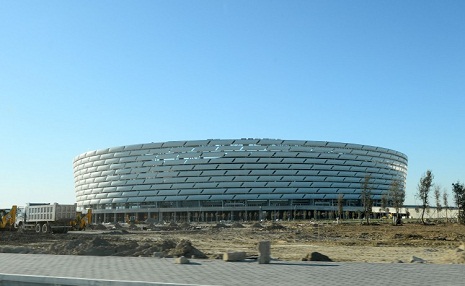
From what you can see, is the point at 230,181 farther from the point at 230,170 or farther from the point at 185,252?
the point at 185,252

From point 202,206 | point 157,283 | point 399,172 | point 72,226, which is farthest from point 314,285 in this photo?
point 399,172

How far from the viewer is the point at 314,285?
895cm

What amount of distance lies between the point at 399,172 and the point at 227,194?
183 ft

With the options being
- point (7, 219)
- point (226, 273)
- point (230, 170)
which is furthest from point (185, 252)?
point (230, 170)

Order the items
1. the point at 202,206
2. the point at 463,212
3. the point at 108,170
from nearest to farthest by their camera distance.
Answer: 1. the point at 463,212
2. the point at 202,206
3. the point at 108,170

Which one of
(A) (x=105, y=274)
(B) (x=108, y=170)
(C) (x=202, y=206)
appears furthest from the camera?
(B) (x=108, y=170)

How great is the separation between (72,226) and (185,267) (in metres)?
38.1

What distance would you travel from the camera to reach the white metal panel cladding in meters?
121

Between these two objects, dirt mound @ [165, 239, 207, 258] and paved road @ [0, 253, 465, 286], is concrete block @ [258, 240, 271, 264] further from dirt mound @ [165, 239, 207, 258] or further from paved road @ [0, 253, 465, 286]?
dirt mound @ [165, 239, 207, 258]

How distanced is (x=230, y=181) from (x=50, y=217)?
76.2m

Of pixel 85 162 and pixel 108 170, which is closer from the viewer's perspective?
pixel 108 170

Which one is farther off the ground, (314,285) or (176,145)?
(176,145)

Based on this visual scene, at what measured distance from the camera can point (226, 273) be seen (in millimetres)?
10680

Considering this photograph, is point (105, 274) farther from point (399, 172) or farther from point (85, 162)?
point (399, 172)
